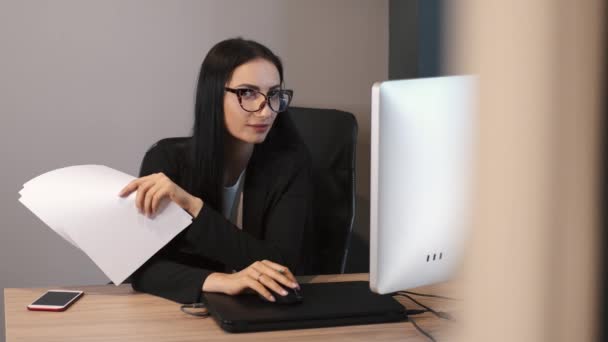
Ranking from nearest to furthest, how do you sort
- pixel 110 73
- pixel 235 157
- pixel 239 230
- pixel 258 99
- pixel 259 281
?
pixel 259 281 → pixel 239 230 → pixel 258 99 → pixel 235 157 → pixel 110 73

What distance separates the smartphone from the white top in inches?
20.2

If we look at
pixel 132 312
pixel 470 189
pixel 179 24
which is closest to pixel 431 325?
pixel 132 312

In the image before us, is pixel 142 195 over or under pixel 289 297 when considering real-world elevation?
over

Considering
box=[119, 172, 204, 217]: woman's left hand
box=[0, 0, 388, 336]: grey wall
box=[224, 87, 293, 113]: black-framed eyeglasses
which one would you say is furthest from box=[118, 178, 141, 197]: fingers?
box=[0, 0, 388, 336]: grey wall

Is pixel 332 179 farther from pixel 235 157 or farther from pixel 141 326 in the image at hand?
pixel 141 326

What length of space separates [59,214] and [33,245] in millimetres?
1402

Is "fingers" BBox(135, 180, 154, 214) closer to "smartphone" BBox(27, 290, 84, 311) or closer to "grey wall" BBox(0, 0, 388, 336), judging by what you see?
"smartphone" BBox(27, 290, 84, 311)

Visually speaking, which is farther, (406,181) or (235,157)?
(235,157)

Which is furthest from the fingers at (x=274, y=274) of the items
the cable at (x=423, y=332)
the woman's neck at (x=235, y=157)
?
the woman's neck at (x=235, y=157)

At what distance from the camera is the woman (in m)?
1.72

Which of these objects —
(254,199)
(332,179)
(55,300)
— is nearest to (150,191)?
(55,300)

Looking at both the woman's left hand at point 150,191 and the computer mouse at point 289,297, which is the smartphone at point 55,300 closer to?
the woman's left hand at point 150,191

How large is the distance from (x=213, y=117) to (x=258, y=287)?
62 centimetres

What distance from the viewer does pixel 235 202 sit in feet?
6.37
